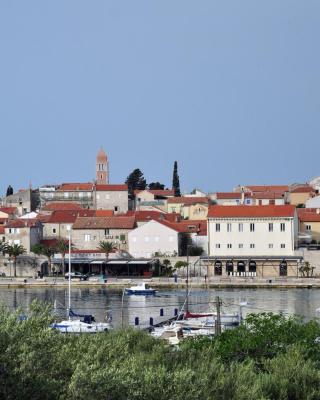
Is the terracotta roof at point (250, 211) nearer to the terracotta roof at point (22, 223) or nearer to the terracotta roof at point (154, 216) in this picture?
the terracotta roof at point (154, 216)

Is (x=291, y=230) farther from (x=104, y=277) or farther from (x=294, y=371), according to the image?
(x=294, y=371)

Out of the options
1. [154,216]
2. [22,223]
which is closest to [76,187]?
[154,216]

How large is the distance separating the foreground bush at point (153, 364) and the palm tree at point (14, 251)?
42789 mm

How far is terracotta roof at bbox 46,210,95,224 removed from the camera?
3130 inches

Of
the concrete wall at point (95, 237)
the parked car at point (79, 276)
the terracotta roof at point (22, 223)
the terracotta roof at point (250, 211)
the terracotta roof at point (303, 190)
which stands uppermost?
the terracotta roof at point (303, 190)

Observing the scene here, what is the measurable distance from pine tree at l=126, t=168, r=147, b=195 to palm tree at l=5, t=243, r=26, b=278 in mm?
43428

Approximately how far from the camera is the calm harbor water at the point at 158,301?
167ft

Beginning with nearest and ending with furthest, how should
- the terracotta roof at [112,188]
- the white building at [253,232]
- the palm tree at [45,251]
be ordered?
the white building at [253,232] < the palm tree at [45,251] < the terracotta roof at [112,188]

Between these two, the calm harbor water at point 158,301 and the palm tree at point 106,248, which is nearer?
the calm harbor water at point 158,301

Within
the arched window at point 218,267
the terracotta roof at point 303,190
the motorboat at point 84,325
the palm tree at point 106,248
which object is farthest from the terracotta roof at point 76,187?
the motorboat at point 84,325

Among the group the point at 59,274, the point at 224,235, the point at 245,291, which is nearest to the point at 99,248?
the point at 59,274

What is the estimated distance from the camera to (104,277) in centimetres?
7000

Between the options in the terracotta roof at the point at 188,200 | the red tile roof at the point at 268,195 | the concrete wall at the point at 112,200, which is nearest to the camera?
the terracotta roof at the point at 188,200

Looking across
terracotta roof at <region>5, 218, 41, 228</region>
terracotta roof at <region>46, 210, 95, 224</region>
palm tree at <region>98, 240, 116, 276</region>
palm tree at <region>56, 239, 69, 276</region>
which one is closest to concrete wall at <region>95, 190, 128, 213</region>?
terracotta roof at <region>46, 210, 95, 224</region>
